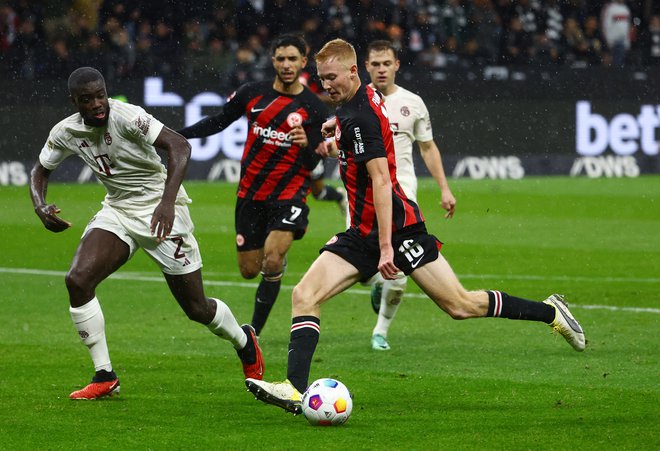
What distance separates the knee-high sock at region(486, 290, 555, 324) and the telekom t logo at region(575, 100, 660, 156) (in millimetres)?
15293

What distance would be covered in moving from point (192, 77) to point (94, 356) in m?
14.4

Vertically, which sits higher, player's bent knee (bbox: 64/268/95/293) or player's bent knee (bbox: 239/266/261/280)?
player's bent knee (bbox: 64/268/95/293)

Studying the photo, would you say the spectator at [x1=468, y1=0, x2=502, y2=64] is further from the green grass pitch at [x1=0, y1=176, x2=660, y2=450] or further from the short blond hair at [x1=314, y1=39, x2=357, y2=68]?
the short blond hair at [x1=314, y1=39, x2=357, y2=68]

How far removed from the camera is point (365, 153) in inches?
248

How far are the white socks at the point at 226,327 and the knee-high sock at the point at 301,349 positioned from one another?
0.96 metres

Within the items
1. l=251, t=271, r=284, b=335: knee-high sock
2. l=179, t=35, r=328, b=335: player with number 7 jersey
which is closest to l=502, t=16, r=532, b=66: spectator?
l=179, t=35, r=328, b=335: player with number 7 jersey

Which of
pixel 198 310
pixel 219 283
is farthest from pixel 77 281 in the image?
pixel 219 283

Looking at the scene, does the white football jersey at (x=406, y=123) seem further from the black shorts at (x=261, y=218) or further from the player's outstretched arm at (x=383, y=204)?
the player's outstretched arm at (x=383, y=204)

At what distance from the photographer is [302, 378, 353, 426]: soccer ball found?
Answer: 6.03 metres

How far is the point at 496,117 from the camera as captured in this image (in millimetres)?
21672

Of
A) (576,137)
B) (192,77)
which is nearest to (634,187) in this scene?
(576,137)

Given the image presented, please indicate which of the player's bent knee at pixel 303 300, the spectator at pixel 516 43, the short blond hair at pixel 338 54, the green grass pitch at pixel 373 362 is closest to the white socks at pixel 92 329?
the green grass pitch at pixel 373 362

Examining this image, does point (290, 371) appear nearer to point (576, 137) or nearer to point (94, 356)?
point (94, 356)

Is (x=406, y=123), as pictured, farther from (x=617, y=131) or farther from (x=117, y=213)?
(x=617, y=131)
